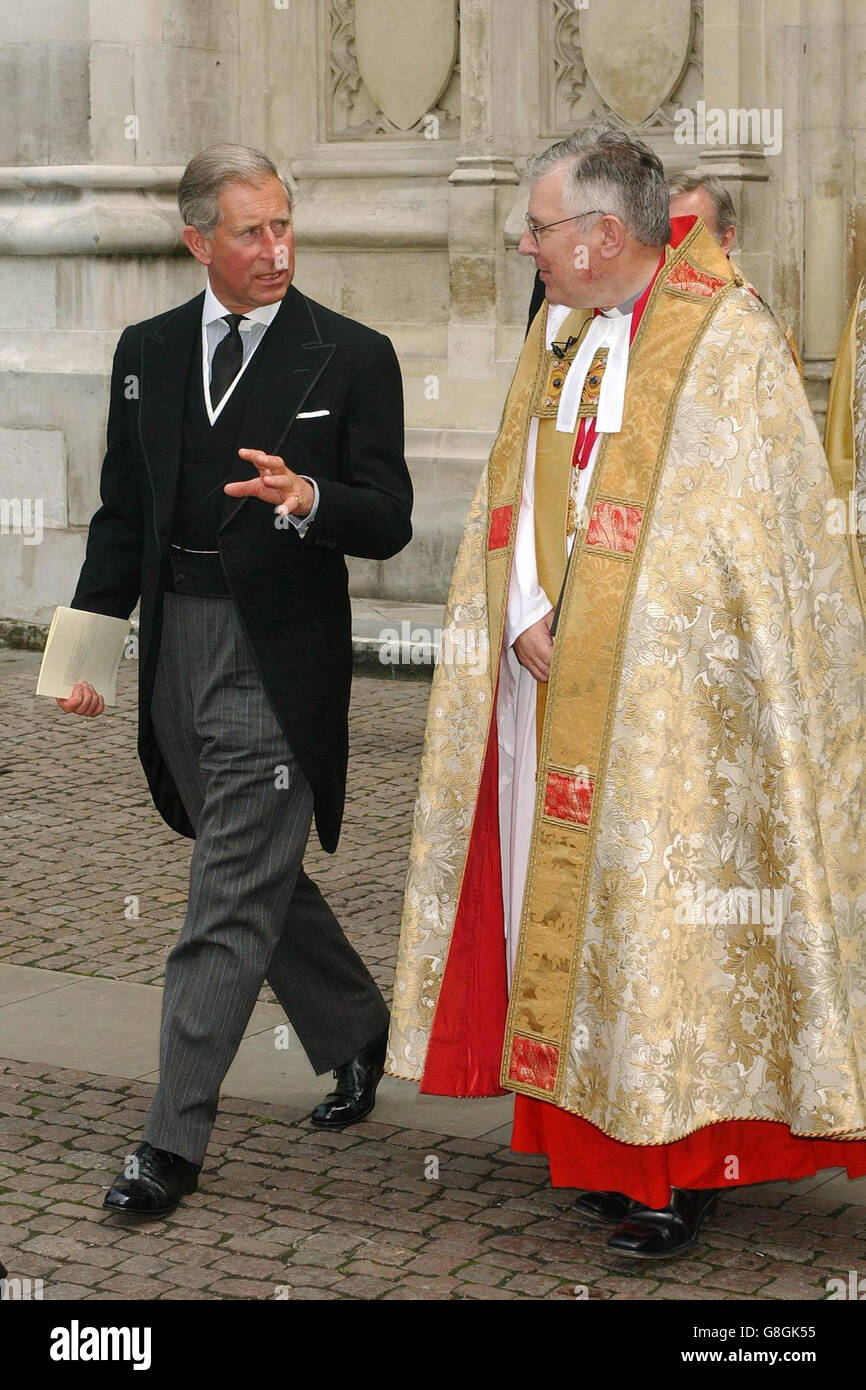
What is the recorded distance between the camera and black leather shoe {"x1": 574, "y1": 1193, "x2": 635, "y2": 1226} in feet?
13.8

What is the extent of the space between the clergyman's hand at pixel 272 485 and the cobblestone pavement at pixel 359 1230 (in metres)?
1.34

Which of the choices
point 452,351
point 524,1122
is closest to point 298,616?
point 524,1122

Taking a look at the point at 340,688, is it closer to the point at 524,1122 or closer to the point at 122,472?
the point at 122,472

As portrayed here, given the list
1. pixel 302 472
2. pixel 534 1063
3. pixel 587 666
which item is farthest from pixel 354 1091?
pixel 302 472

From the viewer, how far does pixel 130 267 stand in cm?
1153

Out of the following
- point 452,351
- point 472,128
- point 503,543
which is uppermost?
point 472,128

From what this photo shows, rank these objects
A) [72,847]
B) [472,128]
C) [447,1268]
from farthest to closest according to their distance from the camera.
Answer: [472,128] → [72,847] → [447,1268]

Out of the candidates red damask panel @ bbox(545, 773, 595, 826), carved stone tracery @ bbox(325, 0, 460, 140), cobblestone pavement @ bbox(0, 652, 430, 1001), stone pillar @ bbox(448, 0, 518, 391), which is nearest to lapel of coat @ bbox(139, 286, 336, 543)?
red damask panel @ bbox(545, 773, 595, 826)

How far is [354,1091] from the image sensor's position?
4.83 meters

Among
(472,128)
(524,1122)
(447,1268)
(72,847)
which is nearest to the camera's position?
Result: (447,1268)

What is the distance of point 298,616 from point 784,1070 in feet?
4.17

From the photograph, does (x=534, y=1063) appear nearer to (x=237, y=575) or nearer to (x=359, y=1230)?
(x=359, y=1230)

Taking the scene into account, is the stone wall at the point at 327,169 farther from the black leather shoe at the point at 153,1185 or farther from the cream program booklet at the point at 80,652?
the black leather shoe at the point at 153,1185

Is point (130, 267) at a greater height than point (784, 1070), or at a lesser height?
greater
